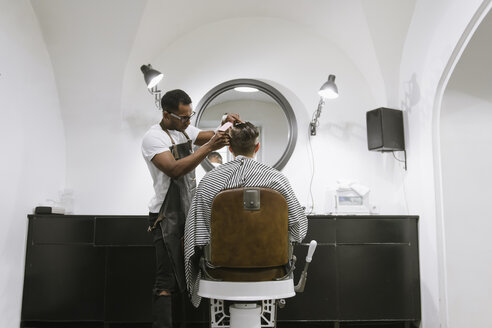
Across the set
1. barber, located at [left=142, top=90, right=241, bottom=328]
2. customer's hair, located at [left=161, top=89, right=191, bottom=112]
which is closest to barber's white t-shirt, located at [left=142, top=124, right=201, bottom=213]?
barber, located at [left=142, top=90, right=241, bottom=328]

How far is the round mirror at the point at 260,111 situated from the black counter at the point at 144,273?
2.67 ft

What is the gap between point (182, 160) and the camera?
2062mm

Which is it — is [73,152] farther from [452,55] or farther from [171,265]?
[452,55]

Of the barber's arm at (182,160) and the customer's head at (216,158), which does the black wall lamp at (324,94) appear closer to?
the customer's head at (216,158)

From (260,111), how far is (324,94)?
58 centimetres

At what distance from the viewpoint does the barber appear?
202 centimetres

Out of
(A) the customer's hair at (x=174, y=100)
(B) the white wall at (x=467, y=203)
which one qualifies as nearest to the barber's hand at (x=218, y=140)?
(A) the customer's hair at (x=174, y=100)

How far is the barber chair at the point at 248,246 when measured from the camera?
5.82 ft

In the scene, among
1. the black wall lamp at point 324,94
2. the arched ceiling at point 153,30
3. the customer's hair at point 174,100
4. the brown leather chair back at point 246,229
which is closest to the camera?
the brown leather chair back at point 246,229

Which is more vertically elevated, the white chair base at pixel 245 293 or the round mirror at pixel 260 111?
the round mirror at pixel 260 111

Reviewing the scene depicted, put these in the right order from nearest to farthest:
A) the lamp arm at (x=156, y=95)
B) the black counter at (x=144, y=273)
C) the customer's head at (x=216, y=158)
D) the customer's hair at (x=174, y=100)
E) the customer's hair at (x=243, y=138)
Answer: the customer's hair at (x=243, y=138) → the customer's hair at (x=174, y=100) → the black counter at (x=144, y=273) → the lamp arm at (x=156, y=95) → the customer's head at (x=216, y=158)

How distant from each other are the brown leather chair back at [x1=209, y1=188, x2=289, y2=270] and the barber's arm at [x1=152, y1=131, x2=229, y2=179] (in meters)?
0.33

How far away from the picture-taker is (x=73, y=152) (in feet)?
11.6

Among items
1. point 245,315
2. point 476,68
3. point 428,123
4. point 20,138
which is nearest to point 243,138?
point 245,315
